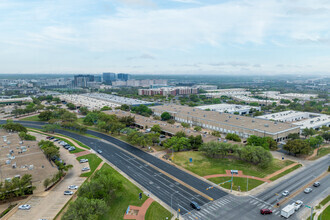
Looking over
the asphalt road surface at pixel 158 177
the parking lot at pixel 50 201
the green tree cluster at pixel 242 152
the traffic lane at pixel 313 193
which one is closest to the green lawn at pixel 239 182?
the asphalt road surface at pixel 158 177

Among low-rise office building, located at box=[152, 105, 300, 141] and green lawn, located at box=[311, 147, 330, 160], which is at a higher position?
low-rise office building, located at box=[152, 105, 300, 141]

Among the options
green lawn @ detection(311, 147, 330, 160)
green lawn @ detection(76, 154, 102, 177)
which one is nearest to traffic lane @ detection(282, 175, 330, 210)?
green lawn @ detection(311, 147, 330, 160)

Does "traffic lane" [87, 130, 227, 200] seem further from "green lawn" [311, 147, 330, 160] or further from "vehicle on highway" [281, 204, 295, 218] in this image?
"green lawn" [311, 147, 330, 160]

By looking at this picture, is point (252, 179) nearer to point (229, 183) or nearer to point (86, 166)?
point (229, 183)

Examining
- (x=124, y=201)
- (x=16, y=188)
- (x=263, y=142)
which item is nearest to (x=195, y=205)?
(x=124, y=201)

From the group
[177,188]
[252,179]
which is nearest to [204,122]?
[252,179]
